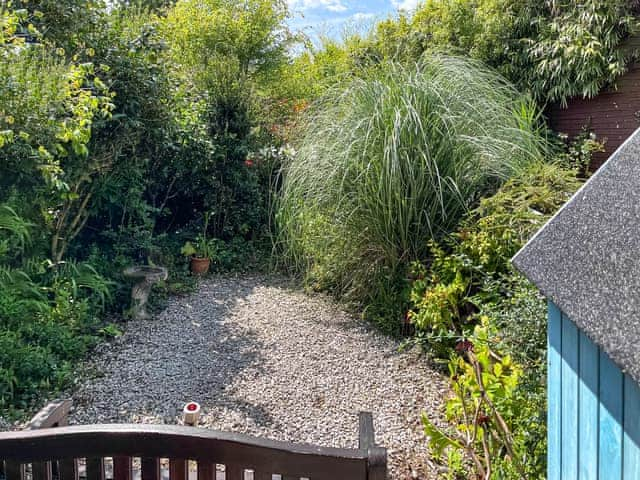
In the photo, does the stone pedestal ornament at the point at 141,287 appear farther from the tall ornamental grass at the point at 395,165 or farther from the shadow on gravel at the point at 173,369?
the tall ornamental grass at the point at 395,165

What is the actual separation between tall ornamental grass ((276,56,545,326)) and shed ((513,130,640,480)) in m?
2.45

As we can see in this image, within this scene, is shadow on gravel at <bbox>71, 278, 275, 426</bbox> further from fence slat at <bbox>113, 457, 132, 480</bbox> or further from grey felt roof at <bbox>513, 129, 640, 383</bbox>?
grey felt roof at <bbox>513, 129, 640, 383</bbox>

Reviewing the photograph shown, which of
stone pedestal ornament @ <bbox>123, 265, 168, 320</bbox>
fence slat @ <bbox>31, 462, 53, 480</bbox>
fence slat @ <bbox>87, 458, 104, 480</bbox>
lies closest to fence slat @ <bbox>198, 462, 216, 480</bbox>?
fence slat @ <bbox>87, 458, 104, 480</bbox>

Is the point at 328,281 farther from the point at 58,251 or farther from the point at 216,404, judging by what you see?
the point at 58,251

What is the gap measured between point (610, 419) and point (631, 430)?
0.04 meters

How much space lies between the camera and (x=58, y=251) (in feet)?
13.5

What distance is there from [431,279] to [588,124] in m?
4.03

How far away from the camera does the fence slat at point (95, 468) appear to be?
114cm

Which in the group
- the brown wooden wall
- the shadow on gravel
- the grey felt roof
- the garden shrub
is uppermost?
the brown wooden wall

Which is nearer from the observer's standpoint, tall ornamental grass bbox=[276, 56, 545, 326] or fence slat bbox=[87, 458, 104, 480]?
fence slat bbox=[87, 458, 104, 480]

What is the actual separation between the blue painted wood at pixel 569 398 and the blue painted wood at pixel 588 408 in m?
0.02

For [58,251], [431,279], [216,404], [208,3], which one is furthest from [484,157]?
[208,3]

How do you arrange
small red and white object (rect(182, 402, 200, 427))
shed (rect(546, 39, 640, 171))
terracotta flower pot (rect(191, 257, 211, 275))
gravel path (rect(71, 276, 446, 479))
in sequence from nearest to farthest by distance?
small red and white object (rect(182, 402, 200, 427))
gravel path (rect(71, 276, 446, 479))
terracotta flower pot (rect(191, 257, 211, 275))
shed (rect(546, 39, 640, 171))

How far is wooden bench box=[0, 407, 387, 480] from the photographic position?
3.53ft
